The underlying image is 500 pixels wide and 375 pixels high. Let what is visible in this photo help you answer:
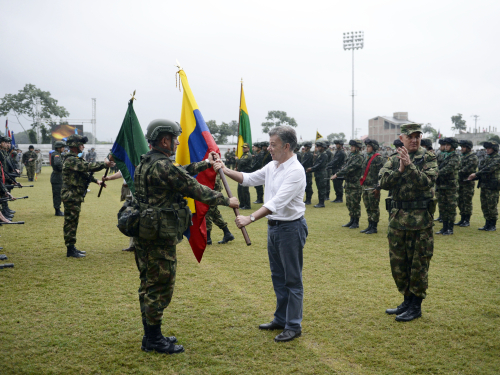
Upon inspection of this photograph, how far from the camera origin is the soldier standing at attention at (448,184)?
9266 millimetres

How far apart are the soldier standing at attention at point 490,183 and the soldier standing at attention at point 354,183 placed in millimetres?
2662

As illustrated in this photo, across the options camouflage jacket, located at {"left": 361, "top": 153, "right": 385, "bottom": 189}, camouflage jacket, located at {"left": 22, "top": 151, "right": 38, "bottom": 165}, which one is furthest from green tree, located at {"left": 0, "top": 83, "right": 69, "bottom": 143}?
camouflage jacket, located at {"left": 361, "top": 153, "right": 385, "bottom": 189}

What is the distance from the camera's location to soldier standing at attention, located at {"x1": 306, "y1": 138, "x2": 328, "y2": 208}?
14273 millimetres

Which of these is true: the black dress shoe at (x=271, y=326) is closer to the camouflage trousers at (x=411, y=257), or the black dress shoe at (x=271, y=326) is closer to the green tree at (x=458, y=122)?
the camouflage trousers at (x=411, y=257)

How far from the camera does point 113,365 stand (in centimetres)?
358

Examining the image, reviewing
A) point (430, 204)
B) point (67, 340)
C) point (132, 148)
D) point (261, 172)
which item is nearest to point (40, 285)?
point (67, 340)

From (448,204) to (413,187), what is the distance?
5.56 m

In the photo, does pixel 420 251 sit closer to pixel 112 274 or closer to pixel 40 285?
pixel 112 274

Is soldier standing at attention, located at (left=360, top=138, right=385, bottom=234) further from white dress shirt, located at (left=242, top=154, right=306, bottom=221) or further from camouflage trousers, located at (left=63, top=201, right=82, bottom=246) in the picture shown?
camouflage trousers, located at (left=63, top=201, right=82, bottom=246)

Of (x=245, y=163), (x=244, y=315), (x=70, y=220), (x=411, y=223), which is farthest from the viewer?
(x=245, y=163)

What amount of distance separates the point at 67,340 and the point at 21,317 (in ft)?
3.21

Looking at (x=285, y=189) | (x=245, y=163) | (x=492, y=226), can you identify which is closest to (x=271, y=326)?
(x=285, y=189)

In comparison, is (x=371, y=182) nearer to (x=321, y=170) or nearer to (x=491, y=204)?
(x=491, y=204)

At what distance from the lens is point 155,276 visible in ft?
12.2
